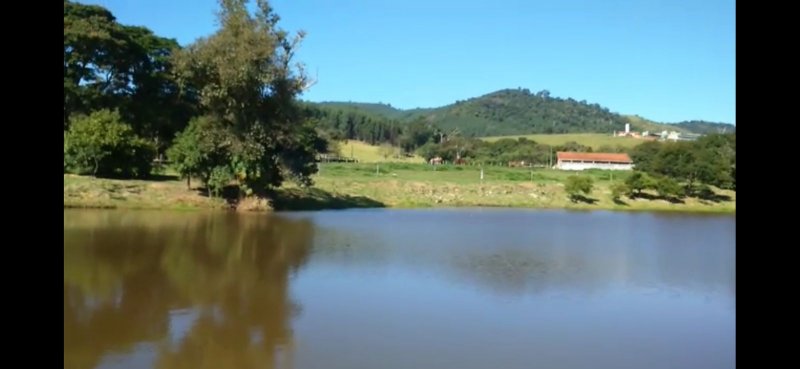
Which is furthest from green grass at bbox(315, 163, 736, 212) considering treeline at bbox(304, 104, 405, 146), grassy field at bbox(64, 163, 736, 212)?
treeline at bbox(304, 104, 405, 146)

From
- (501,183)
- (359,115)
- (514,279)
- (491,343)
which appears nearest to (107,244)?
(514,279)

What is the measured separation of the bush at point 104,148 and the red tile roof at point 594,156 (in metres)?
33.4

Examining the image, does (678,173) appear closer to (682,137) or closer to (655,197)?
(655,197)

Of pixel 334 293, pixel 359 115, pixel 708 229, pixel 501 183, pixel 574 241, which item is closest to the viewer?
pixel 334 293

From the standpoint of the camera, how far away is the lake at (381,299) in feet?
20.5

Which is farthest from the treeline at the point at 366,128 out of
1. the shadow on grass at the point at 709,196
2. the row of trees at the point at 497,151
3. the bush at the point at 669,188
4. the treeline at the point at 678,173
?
the shadow on grass at the point at 709,196

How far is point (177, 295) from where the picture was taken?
868cm

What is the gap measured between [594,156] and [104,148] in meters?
38.2

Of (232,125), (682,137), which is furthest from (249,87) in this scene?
(682,137)

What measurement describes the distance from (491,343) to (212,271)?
5.64 meters

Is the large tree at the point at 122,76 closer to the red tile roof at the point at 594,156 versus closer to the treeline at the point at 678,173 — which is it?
the treeline at the point at 678,173

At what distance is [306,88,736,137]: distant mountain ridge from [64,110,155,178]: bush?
8216 cm
